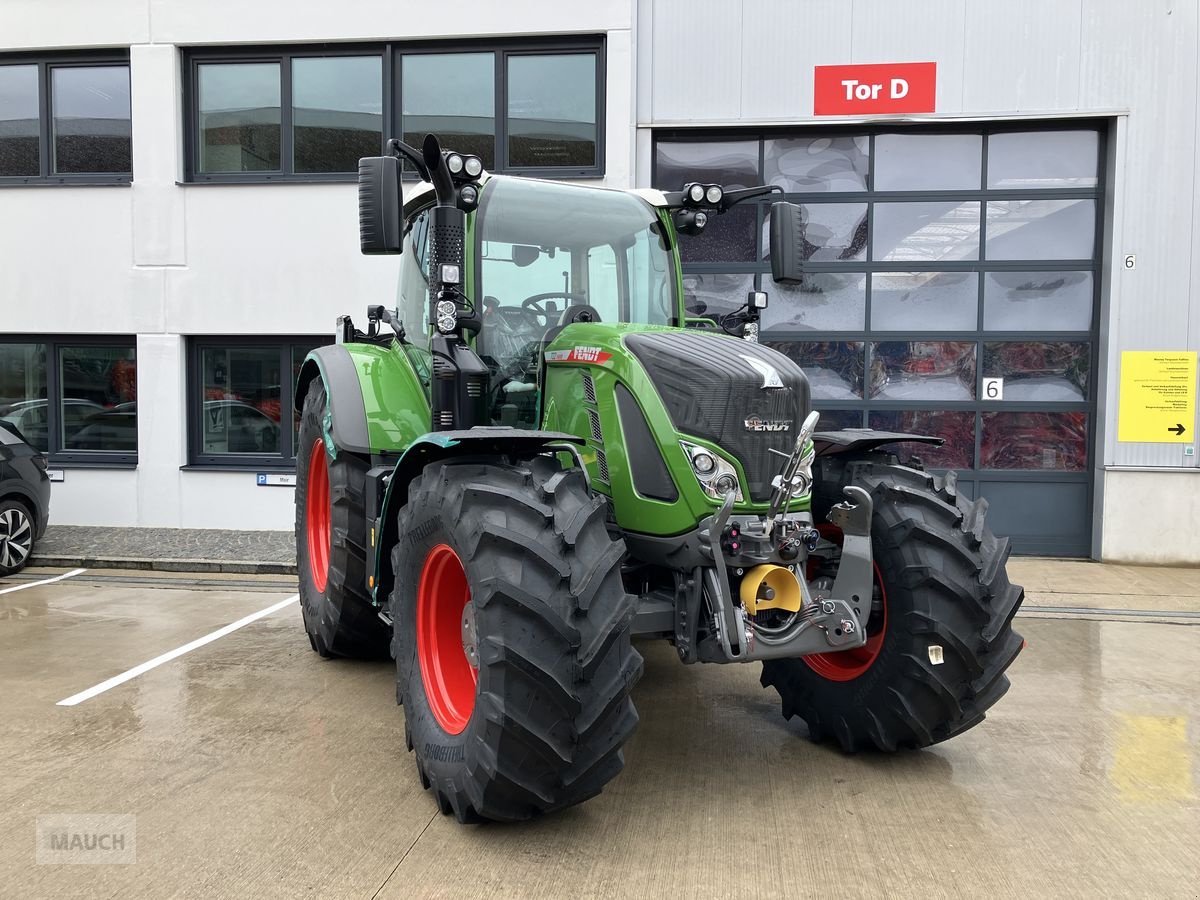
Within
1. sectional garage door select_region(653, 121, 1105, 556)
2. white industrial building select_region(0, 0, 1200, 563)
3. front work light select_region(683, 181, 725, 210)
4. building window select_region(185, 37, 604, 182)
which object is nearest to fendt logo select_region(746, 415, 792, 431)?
front work light select_region(683, 181, 725, 210)

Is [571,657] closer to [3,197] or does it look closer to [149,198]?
[149,198]

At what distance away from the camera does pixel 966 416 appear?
9336 mm

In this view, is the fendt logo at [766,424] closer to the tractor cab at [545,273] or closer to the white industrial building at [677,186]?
the tractor cab at [545,273]

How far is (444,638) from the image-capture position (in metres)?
3.72

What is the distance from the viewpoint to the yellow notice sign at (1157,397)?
8.74m

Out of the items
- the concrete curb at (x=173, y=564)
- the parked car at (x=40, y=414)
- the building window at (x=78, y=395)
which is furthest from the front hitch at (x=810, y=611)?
the parked car at (x=40, y=414)

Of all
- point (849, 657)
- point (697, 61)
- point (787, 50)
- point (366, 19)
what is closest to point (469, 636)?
point (849, 657)

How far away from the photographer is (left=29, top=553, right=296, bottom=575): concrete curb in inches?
324

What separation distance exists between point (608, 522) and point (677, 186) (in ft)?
22.4

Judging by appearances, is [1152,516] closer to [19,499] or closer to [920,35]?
[920,35]

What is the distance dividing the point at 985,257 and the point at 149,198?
843 centimetres

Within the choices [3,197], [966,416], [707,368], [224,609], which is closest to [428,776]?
[707,368]

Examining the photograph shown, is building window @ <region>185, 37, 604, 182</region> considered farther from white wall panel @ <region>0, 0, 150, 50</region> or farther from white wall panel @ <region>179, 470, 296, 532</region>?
white wall panel @ <region>179, 470, 296, 532</region>

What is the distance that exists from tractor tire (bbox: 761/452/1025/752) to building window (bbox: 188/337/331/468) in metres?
7.38
